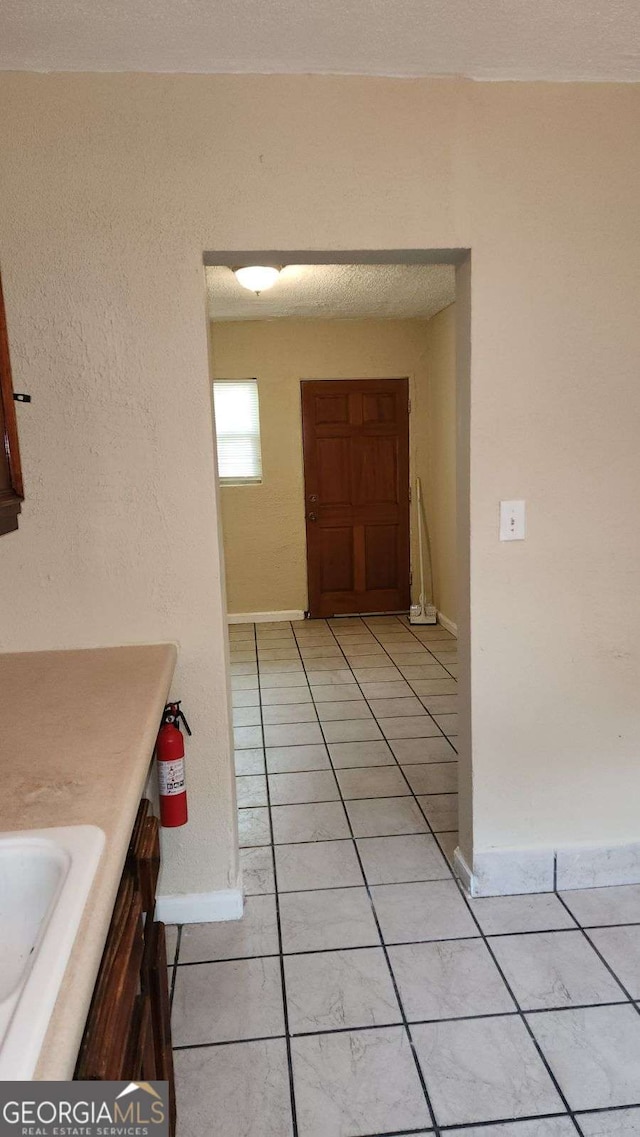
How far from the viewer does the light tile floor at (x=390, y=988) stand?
1.53 m

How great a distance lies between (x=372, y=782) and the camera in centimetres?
304

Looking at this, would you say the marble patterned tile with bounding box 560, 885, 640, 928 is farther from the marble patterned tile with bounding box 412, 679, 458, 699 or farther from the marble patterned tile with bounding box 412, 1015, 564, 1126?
the marble patterned tile with bounding box 412, 679, 458, 699

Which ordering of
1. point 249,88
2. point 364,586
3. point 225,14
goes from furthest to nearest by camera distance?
point 364,586, point 249,88, point 225,14

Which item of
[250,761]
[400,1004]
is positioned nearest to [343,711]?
[250,761]

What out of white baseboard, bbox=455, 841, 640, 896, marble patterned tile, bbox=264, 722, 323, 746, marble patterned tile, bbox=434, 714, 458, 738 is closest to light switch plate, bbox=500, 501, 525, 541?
white baseboard, bbox=455, 841, 640, 896

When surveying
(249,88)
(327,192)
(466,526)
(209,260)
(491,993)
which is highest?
(249,88)

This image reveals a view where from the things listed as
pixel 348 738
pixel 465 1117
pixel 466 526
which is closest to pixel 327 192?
pixel 466 526

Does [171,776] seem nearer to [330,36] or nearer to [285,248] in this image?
[285,248]

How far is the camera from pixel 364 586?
6.05 m

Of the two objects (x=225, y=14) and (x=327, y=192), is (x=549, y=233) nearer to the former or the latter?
(x=327, y=192)

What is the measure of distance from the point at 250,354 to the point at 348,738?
135 inches

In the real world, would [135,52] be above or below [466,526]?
above

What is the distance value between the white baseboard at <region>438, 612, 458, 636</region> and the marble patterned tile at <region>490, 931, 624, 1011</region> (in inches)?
133

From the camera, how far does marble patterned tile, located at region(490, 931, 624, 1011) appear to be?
71.7 inches
